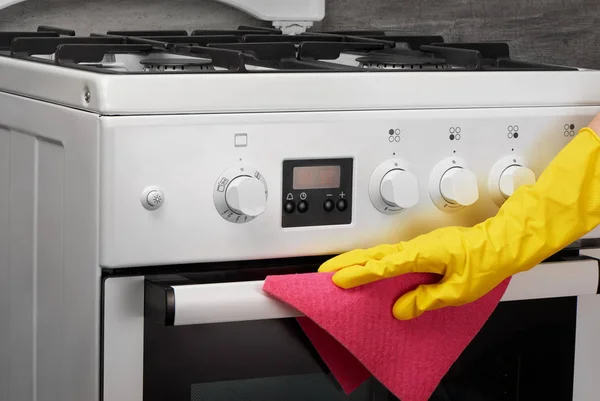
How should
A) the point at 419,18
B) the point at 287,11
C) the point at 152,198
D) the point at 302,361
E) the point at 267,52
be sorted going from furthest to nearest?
the point at 419,18, the point at 287,11, the point at 267,52, the point at 302,361, the point at 152,198

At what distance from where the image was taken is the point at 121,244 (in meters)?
0.99

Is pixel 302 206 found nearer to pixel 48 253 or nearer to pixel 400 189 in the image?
pixel 400 189

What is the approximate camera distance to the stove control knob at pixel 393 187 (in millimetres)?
1080

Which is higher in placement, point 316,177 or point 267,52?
point 267,52

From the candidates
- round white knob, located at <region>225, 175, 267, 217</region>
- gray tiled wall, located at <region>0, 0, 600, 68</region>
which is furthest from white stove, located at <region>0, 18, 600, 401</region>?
gray tiled wall, located at <region>0, 0, 600, 68</region>

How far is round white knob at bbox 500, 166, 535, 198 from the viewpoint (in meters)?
1.13

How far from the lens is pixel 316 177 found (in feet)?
3.51

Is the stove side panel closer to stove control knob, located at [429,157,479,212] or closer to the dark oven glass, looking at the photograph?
the dark oven glass

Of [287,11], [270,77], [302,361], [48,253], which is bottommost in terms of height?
[302,361]

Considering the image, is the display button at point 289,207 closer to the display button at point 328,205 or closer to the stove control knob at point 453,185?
the display button at point 328,205

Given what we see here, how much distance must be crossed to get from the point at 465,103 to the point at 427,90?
0.17 feet

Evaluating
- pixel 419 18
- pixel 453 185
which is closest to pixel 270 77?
pixel 453 185

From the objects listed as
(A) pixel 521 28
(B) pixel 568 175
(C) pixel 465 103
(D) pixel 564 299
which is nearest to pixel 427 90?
(C) pixel 465 103

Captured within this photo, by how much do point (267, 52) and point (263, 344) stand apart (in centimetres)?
40
